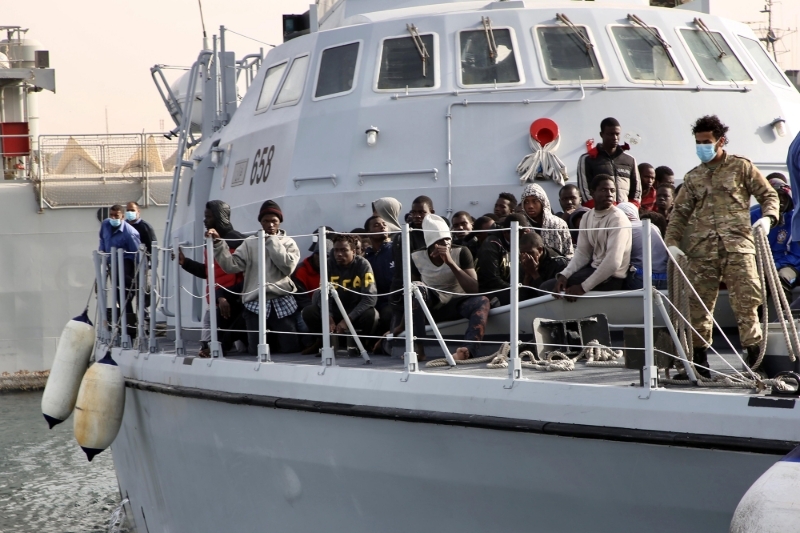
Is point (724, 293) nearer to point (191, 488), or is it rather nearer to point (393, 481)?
point (393, 481)

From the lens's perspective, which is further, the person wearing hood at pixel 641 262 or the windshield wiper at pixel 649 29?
the windshield wiper at pixel 649 29

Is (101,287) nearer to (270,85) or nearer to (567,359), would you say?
(270,85)

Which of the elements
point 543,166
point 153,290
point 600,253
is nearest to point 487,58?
point 543,166

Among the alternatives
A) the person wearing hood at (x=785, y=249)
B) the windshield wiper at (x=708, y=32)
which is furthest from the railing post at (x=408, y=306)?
the windshield wiper at (x=708, y=32)

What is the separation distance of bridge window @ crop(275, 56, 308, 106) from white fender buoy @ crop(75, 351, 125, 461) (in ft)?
8.77

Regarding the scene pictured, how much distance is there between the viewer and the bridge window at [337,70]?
333 inches

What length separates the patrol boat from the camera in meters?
4.62

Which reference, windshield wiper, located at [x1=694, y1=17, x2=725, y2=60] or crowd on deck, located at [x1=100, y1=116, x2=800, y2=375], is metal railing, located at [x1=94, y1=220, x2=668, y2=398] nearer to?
crowd on deck, located at [x1=100, y1=116, x2=800, y2=375]

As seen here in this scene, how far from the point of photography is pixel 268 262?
21.9 ft

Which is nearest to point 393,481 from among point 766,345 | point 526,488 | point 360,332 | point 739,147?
point 526,488

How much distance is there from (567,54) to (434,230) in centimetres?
312

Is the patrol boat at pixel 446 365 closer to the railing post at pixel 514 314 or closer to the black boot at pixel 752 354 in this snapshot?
the railing post at pixel 514 314

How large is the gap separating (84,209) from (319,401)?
635 inches

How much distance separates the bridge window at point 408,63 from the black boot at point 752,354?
13.2 feet
